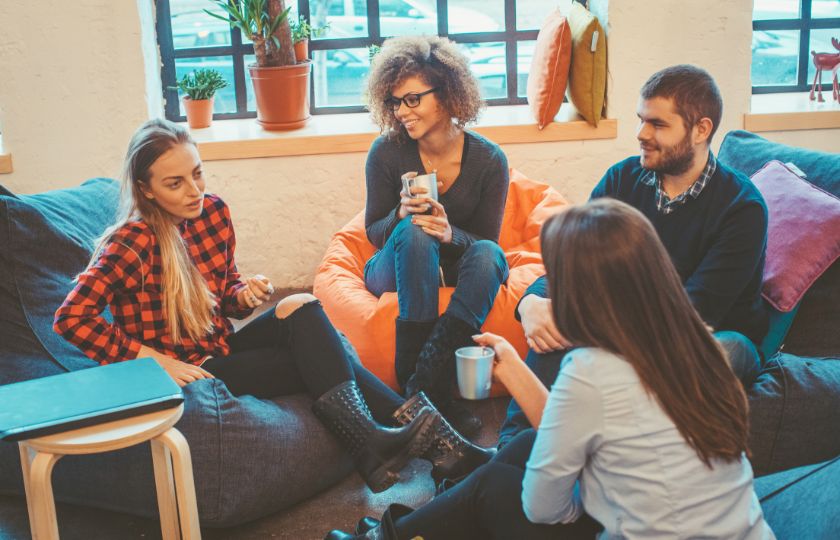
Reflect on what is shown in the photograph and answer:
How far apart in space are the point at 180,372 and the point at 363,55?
259 cm

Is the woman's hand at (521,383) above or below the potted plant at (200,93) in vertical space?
below

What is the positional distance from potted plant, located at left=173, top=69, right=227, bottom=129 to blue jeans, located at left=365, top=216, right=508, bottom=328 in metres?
→ 1.74

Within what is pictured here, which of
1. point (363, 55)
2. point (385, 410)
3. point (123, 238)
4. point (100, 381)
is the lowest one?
point (385, 410)

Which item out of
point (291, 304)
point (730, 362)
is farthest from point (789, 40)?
point (291, 304)

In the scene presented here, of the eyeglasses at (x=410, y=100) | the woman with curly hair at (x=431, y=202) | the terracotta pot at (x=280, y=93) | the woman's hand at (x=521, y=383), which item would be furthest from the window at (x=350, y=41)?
the woman's hand at (x=521, y=383)

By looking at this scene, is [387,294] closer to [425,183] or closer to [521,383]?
[425,183]

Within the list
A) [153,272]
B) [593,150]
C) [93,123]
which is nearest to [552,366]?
[153,272]

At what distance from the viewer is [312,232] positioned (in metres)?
3.95

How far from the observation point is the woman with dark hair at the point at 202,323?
2062 mm

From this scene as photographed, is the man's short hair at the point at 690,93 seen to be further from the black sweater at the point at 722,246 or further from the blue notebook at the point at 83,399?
the blue notebook at the point at 83,399

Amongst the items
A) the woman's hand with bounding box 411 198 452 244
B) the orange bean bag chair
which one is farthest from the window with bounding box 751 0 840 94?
the woman's hand with bounding box 411 198 452 244

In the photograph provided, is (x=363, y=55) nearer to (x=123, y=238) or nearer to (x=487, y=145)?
(x=487, y=145)

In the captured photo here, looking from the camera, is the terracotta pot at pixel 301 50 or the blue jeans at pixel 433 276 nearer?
the blue jeans at pixel 433 276

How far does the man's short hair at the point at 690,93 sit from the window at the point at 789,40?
2385 millimetres
